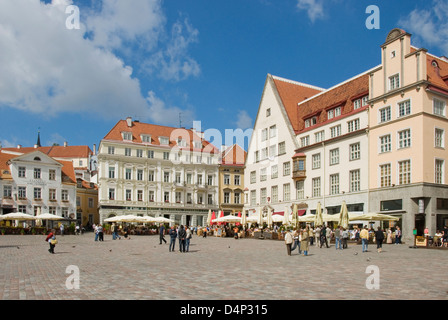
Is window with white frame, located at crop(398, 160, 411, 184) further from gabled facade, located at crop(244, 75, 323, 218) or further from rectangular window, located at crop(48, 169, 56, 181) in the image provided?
rectangular window, located at crop(48, 169, 56, 181)

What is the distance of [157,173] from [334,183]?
106 feet

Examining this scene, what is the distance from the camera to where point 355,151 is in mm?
46000

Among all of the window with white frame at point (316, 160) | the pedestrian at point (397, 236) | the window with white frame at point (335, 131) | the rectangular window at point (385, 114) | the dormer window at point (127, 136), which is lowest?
the pedestrian at point (397, 236)

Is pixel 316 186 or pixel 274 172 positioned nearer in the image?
pixel 316 186

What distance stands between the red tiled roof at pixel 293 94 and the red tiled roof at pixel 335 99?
56 cm

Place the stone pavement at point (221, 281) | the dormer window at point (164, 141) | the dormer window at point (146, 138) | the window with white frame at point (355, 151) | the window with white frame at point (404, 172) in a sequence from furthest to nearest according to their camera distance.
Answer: the dormer window at point (164, 141)
the dormer window at point (146, 138)
the window with white frame at point (355, 151)
the window with white frame at point (404, 172)
the stone pavement at point (221, 281)

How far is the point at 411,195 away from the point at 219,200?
40919 millimetres

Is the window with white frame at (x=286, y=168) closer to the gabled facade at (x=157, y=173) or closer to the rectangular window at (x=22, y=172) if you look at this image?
the gabled facade at (x=157, y=173)

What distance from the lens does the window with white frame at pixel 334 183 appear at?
4844 cm

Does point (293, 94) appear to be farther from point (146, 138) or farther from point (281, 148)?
point (146, 138)

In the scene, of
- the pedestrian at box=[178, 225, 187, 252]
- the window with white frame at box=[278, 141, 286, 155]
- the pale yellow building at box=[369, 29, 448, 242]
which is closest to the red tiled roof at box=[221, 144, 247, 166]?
the window with white frame at box=[278, 141, 286, 155]

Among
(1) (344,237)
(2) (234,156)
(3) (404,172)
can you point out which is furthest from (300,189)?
(2) (234,156)

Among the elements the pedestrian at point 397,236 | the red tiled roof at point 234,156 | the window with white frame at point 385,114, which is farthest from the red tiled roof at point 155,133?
the pedestrian at point 397,236
